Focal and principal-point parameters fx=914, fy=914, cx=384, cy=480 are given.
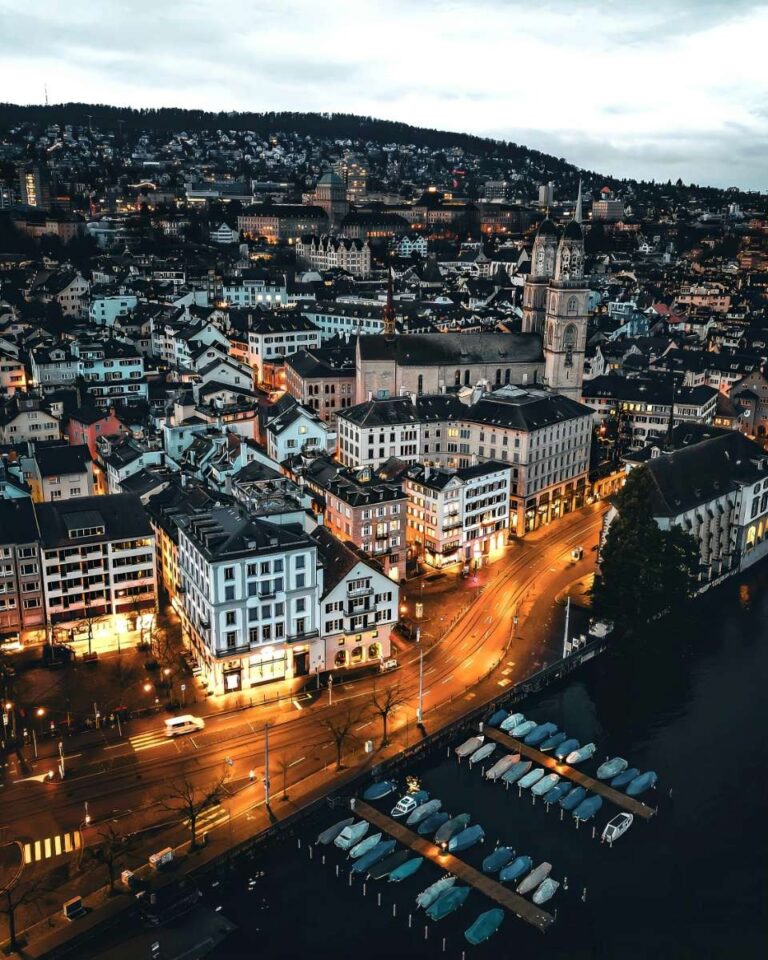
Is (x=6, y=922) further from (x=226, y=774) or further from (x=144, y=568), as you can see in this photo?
(x=144, y=568)

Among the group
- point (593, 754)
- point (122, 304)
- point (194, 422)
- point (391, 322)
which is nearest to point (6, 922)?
point (593, 754)

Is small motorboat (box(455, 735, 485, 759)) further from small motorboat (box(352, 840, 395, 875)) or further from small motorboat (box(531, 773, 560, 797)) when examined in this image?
small motorboat (box(352, 840, 395, 875))

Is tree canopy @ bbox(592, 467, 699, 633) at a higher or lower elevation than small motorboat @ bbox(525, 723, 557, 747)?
higher

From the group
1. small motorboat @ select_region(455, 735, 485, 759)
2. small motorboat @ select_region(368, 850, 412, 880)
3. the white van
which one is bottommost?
small motorboat @ select_region(368, 850, 412, 880)

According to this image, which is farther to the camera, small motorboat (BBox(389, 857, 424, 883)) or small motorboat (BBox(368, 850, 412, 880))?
small motorboat (BBox(368, 850, 412, 880))

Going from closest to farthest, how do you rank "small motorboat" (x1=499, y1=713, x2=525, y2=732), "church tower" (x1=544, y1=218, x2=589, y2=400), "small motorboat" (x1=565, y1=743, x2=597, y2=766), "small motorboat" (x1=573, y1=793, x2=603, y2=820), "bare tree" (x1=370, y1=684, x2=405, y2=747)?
"small motorboat" (x1=573, y1=793, x2=603, y2=820) → "small motorboat" (x1=565, y1=743, x2=597, y2=766) → "bare tree" (x1=370, y1=684, x2=405, y2=747) → "small motorboat" (x1=499, y1=713, x2=525, y2=732) → "church tower" (x1=544, y1=218, x2=589, y2=400)

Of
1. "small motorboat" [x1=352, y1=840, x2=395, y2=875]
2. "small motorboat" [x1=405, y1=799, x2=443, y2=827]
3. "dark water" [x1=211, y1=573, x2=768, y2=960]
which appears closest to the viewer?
"dark water" [x1=211, y1=573, x2=768, y2=960]

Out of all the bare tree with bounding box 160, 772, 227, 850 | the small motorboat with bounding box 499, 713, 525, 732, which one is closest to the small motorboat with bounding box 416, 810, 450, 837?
the small motorboat with bounding box 499, 713, 525, 732
